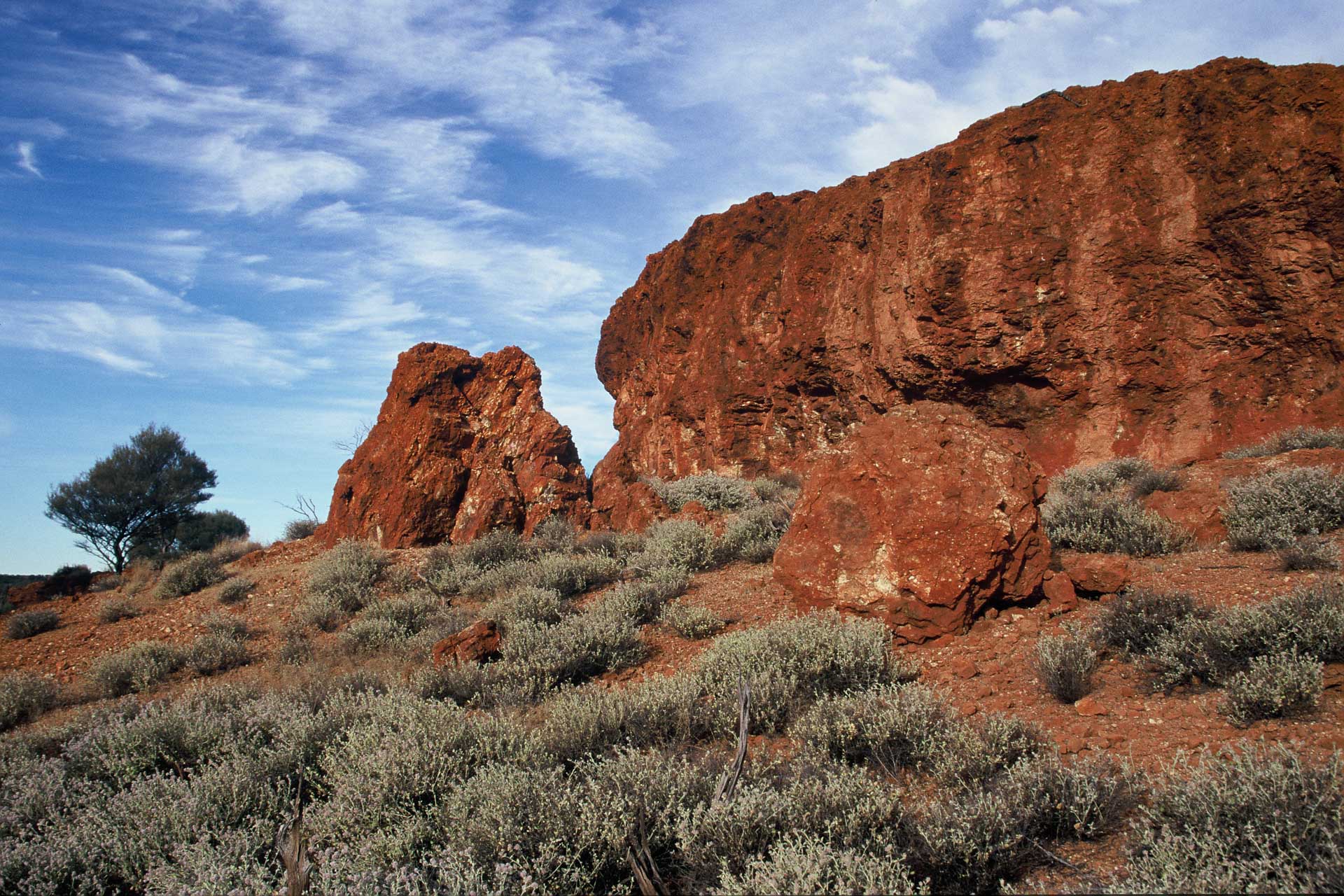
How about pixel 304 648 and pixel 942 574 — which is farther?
pixel 304 648

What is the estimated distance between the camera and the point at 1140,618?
A: 4.35m

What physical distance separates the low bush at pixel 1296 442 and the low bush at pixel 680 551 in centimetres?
795

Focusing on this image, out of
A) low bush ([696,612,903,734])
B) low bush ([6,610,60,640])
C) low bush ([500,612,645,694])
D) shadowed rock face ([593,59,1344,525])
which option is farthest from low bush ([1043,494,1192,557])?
low bush ([6,610,60,640])

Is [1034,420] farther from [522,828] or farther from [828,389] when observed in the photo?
[522,828]

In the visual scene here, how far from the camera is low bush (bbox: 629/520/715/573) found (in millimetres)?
8156

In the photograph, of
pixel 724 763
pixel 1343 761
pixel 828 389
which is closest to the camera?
pixel 1343 761

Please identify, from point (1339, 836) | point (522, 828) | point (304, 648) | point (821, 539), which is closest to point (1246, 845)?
point (1339, 836)

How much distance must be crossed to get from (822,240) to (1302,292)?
955cm

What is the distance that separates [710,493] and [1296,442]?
29.2 ft

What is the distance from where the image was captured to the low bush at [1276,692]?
10.8 feet

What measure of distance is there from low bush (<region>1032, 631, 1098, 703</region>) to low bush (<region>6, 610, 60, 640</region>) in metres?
12.1

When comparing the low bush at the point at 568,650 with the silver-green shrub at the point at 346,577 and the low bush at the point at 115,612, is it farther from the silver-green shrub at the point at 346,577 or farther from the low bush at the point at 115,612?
the low bush at the point at 115,612

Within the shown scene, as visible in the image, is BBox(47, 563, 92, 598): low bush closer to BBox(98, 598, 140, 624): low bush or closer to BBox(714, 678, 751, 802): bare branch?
BBox(98, 598, 140, 624): low bush

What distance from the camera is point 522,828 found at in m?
2.92
